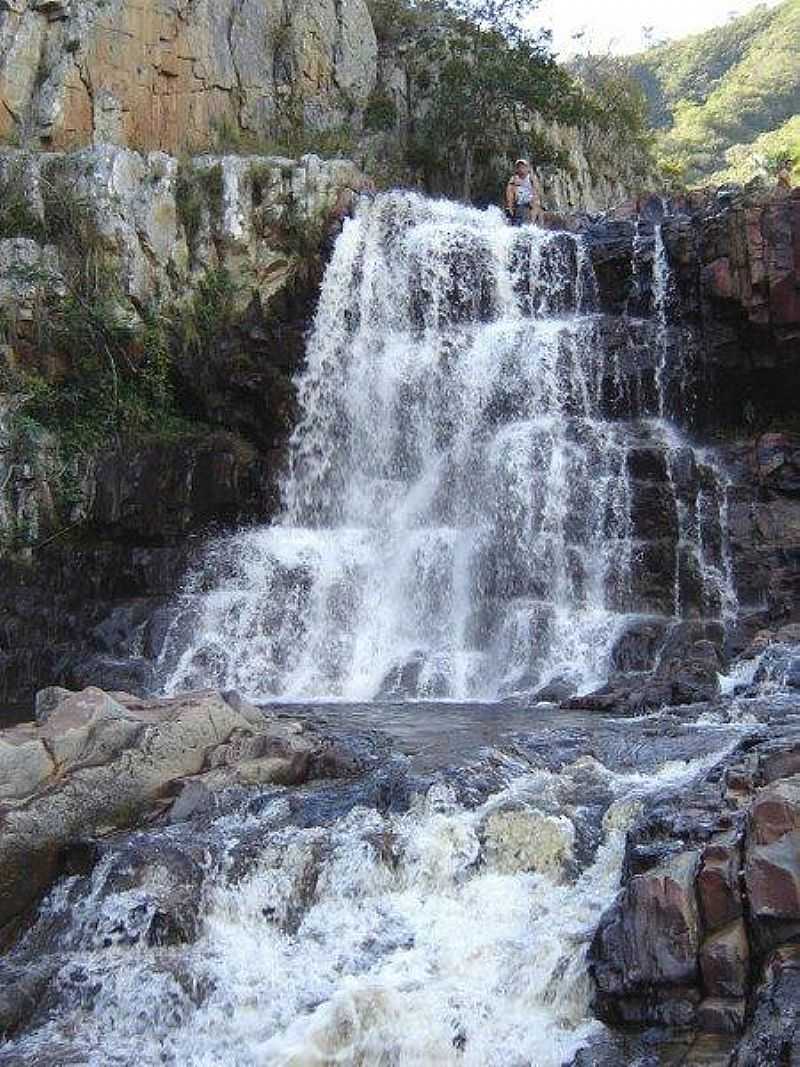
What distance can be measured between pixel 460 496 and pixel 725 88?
5456 centimetres

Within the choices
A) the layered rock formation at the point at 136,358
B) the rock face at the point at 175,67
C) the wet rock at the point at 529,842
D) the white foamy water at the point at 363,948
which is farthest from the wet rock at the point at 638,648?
the rock face at the point at 175,67

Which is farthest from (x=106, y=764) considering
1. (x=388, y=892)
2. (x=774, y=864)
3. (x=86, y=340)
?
(x=86, y=340)

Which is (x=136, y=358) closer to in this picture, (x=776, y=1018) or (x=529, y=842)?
(x=529, y=842)

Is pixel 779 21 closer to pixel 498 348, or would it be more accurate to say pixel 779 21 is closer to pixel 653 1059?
pixel 498 348

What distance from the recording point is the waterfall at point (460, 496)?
1734 cm

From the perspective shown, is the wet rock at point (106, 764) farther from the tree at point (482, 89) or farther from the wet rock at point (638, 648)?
the tree at point (482, 89)

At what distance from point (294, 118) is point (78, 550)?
15.5 metres

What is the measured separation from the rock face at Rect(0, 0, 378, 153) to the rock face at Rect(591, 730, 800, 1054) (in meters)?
23.9

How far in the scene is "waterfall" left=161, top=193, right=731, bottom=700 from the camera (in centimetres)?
1734

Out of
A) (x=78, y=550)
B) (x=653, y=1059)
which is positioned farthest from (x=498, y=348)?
(x=653, y=1059)

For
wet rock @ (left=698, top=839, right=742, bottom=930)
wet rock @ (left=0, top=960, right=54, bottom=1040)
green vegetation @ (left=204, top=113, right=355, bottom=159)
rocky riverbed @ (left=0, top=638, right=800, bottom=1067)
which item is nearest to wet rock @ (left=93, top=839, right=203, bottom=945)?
rocky riverbed @ (left=0, top=638, right=800, bottom=1067)

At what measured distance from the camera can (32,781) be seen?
933 centimetres

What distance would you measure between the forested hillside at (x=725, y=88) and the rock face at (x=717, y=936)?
47287 mm

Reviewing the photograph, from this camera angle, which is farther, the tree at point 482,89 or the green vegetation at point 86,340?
the tree at point 482,89
